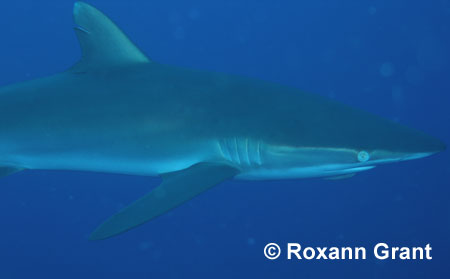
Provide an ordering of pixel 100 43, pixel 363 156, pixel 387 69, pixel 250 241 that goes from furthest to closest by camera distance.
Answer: pixel 387 69 < pixel 250 241 < pixel 100 43 < pixel 363 156

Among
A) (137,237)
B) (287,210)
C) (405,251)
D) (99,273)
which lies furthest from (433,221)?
(99,273)

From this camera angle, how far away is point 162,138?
3.04 m

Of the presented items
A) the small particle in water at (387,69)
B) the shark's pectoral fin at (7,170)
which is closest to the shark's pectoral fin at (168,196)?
the shark's pectoral fin at (7,170)

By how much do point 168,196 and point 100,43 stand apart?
67.9 inches

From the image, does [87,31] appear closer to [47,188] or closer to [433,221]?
[47,188]

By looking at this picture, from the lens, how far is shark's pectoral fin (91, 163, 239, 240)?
229 centimetres

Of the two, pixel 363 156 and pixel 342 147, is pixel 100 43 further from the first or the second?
pixel 363 156

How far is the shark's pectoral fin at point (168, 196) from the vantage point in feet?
7.50

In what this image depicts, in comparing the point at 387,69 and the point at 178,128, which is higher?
the point at 387,69

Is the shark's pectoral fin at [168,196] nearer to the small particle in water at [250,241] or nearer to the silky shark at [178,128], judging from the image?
the silky shark at [178,128]

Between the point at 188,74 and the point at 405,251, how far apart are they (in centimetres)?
623

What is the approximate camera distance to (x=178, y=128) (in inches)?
119

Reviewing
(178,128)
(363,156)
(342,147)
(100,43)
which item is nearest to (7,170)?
(100,43)

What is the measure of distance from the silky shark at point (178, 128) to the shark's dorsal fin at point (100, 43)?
0.04ft
